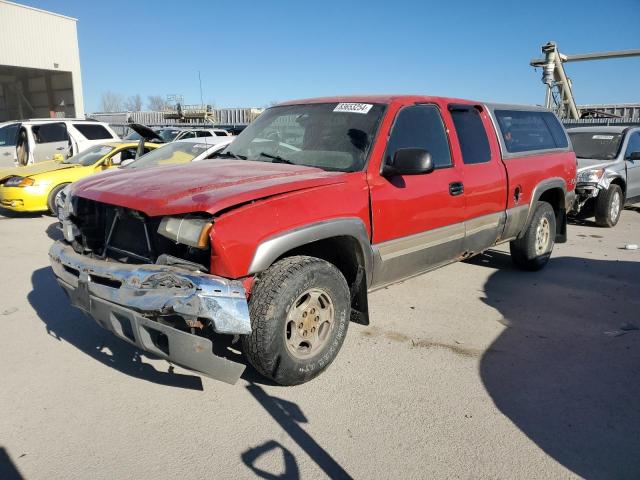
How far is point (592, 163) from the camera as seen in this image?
8.71 metres

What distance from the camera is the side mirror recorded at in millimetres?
3406

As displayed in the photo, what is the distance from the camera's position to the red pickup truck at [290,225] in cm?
262

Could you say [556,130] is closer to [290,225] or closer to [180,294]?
[290,225]

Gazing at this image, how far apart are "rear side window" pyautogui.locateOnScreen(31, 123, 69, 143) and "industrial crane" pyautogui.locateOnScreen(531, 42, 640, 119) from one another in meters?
17.5

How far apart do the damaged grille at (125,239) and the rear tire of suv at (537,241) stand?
4.00 m

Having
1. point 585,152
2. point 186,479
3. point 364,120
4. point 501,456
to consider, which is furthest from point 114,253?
point 585,152

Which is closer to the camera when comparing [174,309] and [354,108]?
[174,309]

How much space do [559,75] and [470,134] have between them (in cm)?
2111

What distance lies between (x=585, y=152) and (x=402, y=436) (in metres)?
8.57

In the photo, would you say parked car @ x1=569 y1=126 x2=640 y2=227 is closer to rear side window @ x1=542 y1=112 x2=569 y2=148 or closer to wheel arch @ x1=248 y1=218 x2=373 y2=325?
rear side window @ x1=542 y1=112 x2=569 y2=148

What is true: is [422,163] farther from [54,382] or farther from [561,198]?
[561,198]

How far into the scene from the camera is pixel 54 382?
10.5 ft

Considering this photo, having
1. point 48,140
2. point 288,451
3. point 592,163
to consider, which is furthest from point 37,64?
point 288,451

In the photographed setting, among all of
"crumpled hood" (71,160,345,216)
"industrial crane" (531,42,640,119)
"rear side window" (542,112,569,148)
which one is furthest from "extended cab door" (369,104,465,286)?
"industrial crane" (531,42,640,119)
